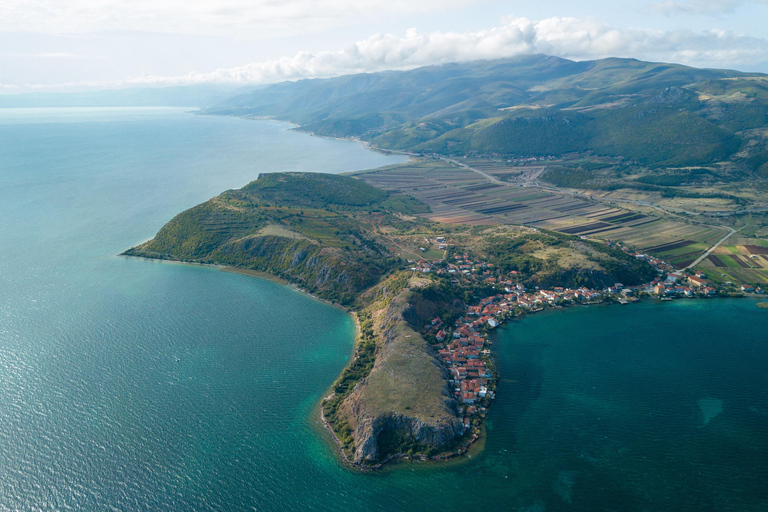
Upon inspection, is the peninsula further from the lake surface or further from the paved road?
the lake surface

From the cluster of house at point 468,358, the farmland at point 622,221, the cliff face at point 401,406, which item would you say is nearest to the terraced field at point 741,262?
the farmland at point 622,221

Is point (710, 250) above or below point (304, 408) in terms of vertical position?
below

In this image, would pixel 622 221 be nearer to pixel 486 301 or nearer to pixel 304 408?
pixel 486 301

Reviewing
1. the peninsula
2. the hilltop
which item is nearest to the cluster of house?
the peninsula

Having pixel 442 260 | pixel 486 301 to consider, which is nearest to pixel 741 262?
pixel 486 301

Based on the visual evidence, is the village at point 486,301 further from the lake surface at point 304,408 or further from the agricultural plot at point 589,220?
the agricultural plot at point 589,220

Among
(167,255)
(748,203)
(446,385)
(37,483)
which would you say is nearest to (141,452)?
(37,483)

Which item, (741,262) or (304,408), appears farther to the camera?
(741,262)
